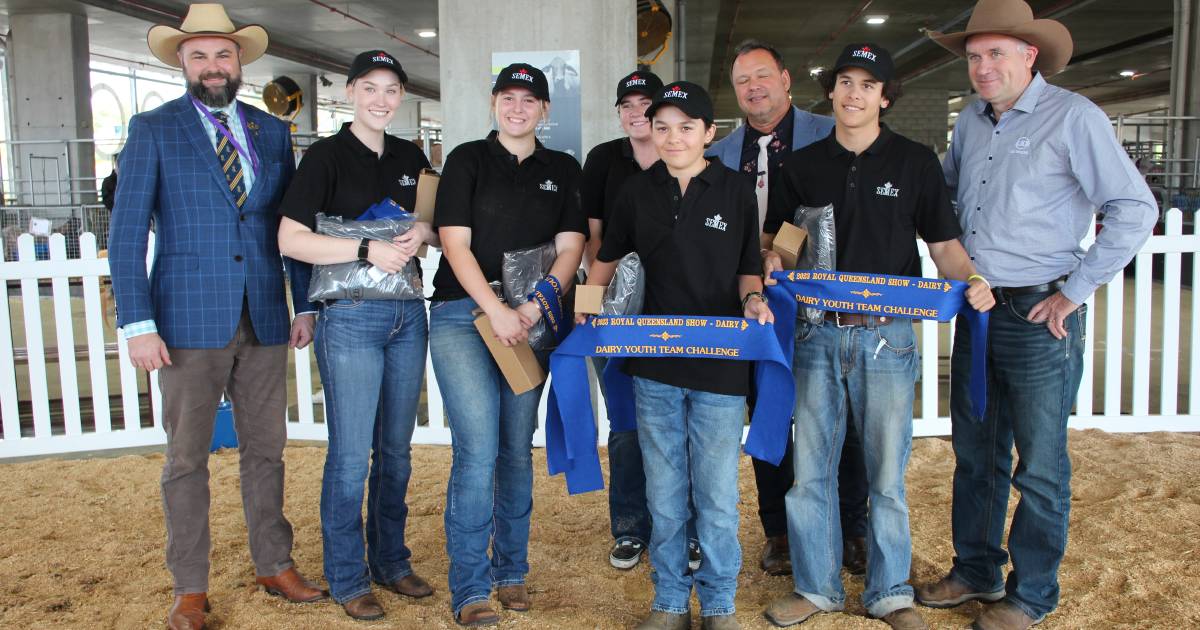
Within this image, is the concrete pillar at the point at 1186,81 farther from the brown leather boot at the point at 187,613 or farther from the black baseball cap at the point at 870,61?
the brown leather boot at the point at 187,613

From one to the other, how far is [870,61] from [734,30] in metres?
19.6

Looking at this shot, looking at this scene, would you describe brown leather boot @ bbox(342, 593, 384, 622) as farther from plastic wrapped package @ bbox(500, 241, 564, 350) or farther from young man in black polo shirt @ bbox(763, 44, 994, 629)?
young man in black polo shirt @ bbox(763, 44, 994, 629)

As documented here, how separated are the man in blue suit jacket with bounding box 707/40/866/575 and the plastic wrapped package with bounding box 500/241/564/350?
89cm

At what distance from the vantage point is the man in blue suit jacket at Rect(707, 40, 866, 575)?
365cm

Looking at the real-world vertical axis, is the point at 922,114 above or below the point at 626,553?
above

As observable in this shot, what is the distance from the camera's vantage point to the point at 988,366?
10.7 ft

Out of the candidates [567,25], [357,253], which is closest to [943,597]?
[357,253]

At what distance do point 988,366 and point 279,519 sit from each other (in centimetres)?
281

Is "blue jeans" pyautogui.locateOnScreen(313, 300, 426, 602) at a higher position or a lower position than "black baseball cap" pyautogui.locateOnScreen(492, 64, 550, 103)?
lower

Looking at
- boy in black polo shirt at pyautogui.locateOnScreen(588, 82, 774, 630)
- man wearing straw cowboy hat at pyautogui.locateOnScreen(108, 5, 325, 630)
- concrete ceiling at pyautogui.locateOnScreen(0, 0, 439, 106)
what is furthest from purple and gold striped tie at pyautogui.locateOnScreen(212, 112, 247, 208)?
concrete ceiling at pyautogui.locateOnScreen(0, 0, 439, 106)

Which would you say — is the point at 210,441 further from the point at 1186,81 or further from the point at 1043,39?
the point at 1186,81

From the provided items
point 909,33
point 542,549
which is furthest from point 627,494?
point 909,33

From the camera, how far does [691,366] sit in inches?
119

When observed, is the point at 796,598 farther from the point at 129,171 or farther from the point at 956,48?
the point at 129,171
